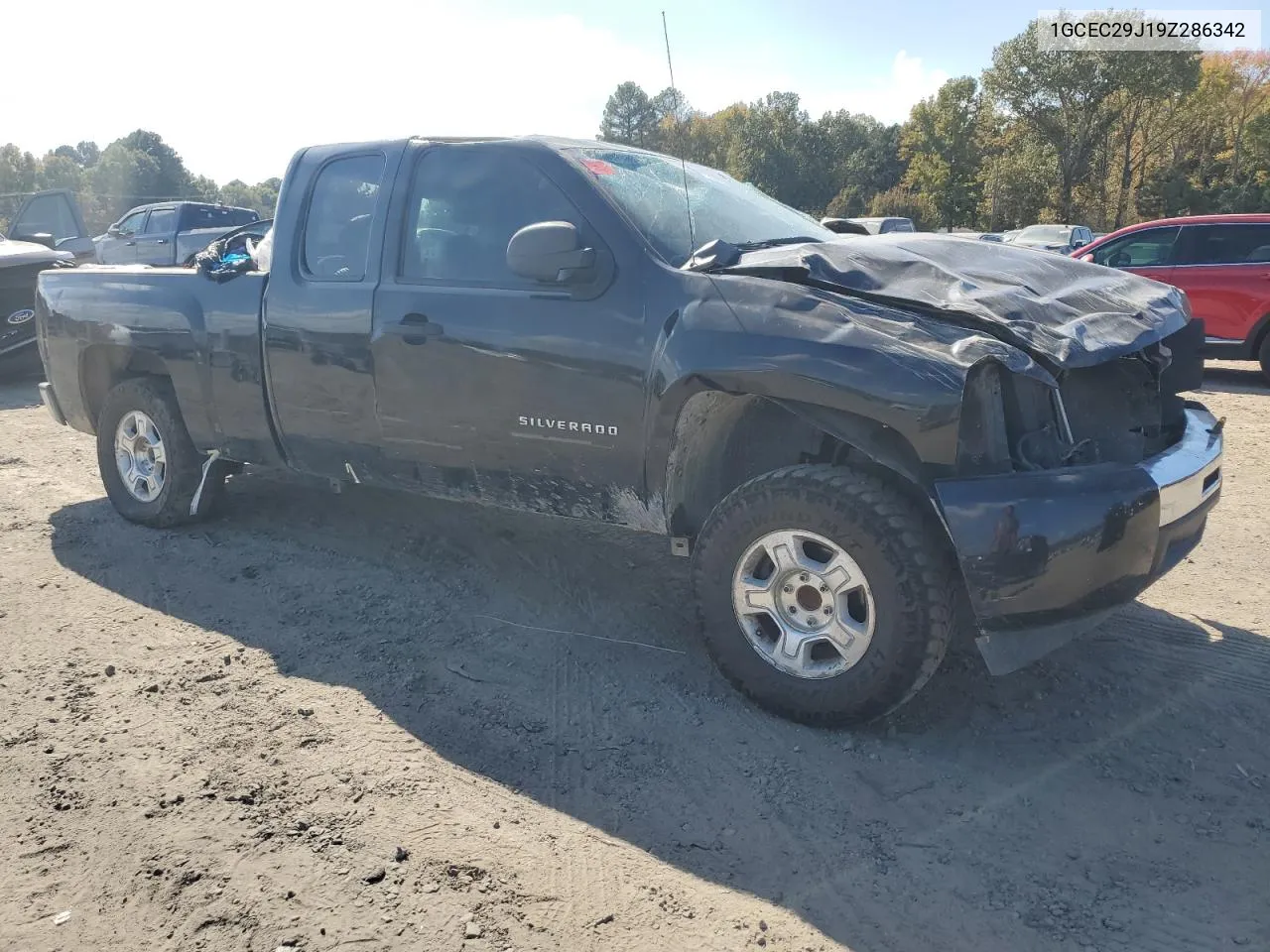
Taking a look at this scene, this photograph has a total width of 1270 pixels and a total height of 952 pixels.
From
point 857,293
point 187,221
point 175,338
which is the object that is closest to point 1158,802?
point 857,293

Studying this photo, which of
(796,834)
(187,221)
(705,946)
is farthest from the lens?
(187,221)

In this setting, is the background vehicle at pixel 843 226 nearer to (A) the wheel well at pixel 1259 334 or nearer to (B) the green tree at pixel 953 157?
(A) the wheel well at pixel 1259 334

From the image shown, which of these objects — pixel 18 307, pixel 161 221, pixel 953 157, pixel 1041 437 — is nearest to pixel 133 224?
pixel 161 221

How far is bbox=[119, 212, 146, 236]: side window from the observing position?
1683 cm

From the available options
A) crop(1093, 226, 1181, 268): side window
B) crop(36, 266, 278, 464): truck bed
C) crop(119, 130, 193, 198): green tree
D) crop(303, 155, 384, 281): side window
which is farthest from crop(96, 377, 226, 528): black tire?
crop(119, 130, 193, 198): green tree

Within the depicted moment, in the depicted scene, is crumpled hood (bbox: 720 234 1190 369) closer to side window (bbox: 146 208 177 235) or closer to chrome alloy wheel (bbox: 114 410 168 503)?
chrome alloy wheel (bbox: 114 410 168 503)

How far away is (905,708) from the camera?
3398 millimetres

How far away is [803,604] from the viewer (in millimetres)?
3248

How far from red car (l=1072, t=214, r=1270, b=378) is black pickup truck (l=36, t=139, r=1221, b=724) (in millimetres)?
7200

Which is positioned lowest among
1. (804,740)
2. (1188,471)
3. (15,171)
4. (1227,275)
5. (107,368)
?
(804,740)

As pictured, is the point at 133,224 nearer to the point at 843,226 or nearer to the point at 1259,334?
the point at 843,226

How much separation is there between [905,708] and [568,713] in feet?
3.83

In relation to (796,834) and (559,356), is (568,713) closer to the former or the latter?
(796,834)

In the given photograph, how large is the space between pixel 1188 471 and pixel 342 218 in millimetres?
3553
